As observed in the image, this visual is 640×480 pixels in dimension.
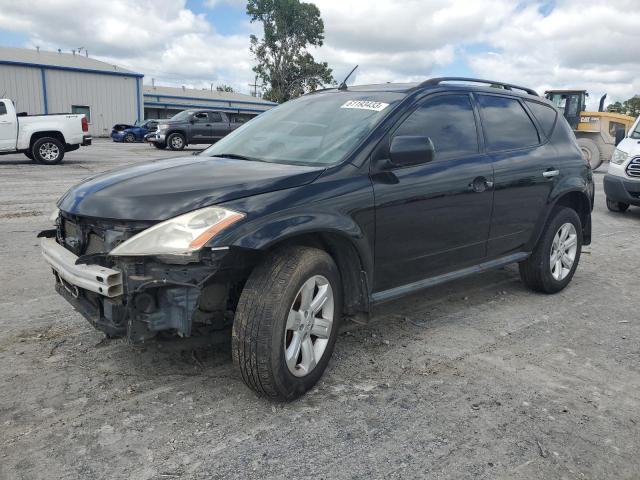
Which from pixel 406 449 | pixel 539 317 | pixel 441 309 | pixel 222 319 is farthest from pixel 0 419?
pixel 539 317

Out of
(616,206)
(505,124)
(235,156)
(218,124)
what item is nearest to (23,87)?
(218,124)

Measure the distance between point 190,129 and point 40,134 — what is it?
729 cm

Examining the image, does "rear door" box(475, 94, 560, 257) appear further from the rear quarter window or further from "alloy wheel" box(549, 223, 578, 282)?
"alloy wheel" box(549, 223, 578, 282)

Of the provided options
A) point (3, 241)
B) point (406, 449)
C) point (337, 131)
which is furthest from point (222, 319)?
point (3, 241)

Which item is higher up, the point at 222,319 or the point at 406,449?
the point at 222,319

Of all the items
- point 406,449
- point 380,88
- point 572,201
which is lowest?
point 406,449

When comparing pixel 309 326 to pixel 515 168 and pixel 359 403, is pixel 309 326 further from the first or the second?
pixel 515 168

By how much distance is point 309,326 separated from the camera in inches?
115

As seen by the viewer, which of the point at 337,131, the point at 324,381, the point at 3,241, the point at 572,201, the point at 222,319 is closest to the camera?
the point at 222,319

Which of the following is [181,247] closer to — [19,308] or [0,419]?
[0,419]

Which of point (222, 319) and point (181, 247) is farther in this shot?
point (222, 319)

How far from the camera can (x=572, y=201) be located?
5.06 metres

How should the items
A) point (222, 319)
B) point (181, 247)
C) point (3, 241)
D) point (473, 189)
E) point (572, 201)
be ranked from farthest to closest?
point (3, 241)
point (572, 201)
point (473, 189)
point (222, 319)
point (181, 247)

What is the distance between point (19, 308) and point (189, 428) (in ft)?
7.39
